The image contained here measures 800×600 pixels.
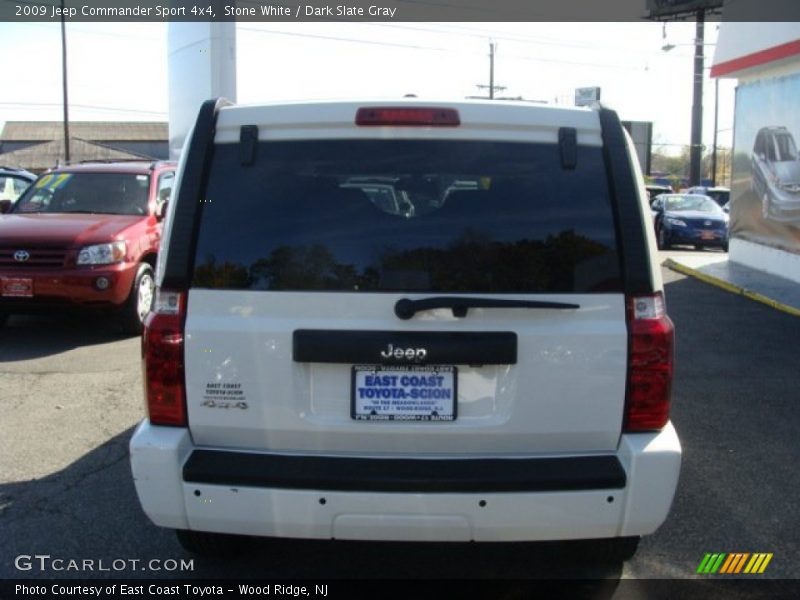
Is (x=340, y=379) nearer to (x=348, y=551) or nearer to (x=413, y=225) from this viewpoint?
(x=413, y=225)

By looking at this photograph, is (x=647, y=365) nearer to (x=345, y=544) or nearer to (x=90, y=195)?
(x=345, y=544)

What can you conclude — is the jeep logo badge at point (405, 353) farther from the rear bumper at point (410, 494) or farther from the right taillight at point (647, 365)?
the right taillight at point (647, 365)

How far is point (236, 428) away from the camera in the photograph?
316 cm

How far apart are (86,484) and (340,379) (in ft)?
7.95

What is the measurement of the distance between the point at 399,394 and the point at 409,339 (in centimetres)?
21

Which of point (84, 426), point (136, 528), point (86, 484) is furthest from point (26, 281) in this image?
point (136, 528)

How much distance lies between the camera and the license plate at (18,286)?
27.4 feet

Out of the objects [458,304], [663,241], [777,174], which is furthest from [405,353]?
[663,241]

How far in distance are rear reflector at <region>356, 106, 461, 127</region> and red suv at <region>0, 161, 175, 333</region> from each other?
5978 mm

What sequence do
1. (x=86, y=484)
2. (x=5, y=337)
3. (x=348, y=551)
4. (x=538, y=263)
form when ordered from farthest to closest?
(x=5, y=337), (x=86, y=484), (x=348, y=551), (x=538, y=263)

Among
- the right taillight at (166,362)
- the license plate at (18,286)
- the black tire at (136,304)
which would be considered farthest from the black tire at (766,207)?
the right taillight at (166,362)

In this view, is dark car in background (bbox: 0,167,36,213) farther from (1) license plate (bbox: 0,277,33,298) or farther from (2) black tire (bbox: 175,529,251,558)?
(2) black tire (bbox: 175,529,251,558)

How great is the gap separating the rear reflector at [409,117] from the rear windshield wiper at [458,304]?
2.23 feet

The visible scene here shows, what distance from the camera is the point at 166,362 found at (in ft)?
10.4
